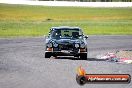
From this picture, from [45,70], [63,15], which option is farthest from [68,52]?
[63,15]

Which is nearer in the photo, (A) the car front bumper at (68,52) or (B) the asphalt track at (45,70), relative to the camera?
(B) the asphalt track at (45,70)

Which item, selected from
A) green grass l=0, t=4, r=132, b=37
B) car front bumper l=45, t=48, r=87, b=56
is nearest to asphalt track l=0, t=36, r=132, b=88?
car front bumper l=45, t=48, r=87, b=56

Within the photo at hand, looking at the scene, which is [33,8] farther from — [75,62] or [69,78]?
[69,78]

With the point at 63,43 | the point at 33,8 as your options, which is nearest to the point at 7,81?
the point at 63,43

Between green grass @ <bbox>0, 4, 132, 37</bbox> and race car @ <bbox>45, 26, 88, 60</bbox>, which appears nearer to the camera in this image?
race car @ <bbox>45, 26, 88, 60</bbox>

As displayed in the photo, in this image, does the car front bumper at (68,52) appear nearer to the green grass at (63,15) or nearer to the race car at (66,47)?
the race car at (66,47)

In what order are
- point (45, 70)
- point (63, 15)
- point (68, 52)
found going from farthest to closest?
point (63, 15), point (68, 52), point (45, 70)

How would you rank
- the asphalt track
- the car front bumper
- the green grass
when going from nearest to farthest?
1. the asphalt track
2. the car front bumper
3. the green grass

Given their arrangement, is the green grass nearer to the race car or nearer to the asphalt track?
the race car

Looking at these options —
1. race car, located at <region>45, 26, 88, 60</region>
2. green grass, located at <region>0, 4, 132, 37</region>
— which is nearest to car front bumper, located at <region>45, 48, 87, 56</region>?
race car, located at <region>45, 26, 88, 60</region>

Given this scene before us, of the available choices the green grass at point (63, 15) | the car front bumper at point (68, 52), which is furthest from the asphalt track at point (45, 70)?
the green grass at point (63, 15)

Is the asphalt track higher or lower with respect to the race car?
lower

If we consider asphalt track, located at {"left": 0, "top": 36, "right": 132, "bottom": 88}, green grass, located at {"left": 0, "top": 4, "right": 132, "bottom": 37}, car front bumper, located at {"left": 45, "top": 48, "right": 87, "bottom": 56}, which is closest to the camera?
asphalt track, located at {"left": 0, "top": 36, "right": 132, "bottom": 88}

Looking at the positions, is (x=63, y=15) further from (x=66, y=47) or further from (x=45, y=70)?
(x=45, y=70)
